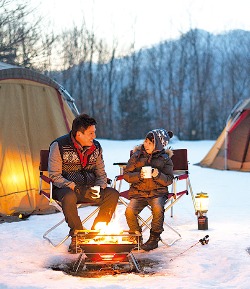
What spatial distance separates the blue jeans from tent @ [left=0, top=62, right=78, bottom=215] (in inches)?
65.1

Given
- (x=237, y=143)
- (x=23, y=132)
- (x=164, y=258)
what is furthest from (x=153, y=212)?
(x=237, y=143)

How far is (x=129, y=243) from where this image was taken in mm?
3287

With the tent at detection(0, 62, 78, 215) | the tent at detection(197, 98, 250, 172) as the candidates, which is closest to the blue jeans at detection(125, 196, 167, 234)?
the tent at detection(0, 62, 78, 215)

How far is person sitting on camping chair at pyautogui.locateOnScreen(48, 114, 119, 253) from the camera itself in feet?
12.7

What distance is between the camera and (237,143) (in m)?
10.2

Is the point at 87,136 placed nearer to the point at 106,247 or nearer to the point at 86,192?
the point at 86,192

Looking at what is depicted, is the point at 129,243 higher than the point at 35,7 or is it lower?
lower

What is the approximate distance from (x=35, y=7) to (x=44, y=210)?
12.4 meters

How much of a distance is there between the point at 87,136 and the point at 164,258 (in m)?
1.05

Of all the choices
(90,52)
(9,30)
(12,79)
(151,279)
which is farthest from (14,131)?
(90,52)

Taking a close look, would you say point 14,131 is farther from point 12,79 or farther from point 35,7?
point 35,7

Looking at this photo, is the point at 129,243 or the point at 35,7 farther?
the point at 35,7

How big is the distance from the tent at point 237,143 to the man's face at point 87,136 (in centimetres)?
652

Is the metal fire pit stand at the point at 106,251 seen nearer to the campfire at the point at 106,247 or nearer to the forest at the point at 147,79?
the campfire at the point at 106,247
